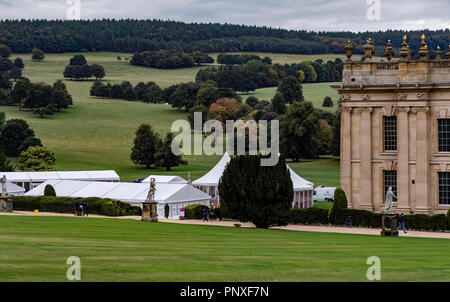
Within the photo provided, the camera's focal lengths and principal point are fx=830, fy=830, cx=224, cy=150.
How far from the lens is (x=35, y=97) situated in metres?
144

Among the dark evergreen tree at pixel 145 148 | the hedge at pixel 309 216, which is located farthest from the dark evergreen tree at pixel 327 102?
the hedge at pixel 309 216

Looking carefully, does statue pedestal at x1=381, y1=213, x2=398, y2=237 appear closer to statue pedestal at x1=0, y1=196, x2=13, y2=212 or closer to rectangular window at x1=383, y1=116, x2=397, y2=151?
rectangular window at x1=383, y1=116, x2=397, y2=151

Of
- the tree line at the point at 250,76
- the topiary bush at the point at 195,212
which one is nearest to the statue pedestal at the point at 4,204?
the topiary bush at the point at 195,212

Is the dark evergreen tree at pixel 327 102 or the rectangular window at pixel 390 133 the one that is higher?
the dark evergreen tree at pixel 327 102

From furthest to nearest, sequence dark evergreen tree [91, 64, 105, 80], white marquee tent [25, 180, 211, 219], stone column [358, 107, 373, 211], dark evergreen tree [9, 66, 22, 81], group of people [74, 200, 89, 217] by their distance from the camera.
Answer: dark evergreen tree [91, 64, 105, 80] < dark evergreen tree [9, 66, 22, 81] < white marquee tent [25, 180, 211, 219] < group of people [74, 200, 89, 217] < stone column [358, 107, 373, 211]

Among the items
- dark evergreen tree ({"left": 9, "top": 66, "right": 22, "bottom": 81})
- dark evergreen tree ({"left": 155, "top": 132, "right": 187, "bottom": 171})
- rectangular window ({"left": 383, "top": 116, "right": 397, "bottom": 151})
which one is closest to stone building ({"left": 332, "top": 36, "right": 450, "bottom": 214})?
rectangular window ({"left": 383, "top": 116, "right": 397, "bottom": 151})

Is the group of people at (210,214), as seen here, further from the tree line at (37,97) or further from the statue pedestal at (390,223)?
the tree line at (37,97)

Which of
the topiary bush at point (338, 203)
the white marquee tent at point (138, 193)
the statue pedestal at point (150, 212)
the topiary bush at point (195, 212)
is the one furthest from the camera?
the white marquee tent at point (138, 193)

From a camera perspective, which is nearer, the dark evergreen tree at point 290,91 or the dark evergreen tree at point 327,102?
the dark evergreen tree at point 327,102

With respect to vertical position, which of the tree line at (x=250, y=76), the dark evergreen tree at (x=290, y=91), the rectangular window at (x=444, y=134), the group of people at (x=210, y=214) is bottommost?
the group of people at (x=210, y=214)

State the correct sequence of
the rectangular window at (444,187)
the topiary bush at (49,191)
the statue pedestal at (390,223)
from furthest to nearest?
the topiary bush at (49,191) → the rectangular window at (444,187) → the statue pedestal at (390,223)

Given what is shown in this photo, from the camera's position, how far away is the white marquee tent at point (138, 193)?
58.1 metres

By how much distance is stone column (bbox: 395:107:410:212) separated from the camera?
5178 centimetres

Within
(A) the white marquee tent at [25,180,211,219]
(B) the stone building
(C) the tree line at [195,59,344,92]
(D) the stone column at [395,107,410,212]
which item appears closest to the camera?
(B) the stone building
